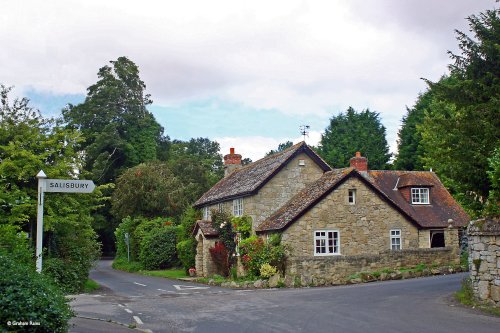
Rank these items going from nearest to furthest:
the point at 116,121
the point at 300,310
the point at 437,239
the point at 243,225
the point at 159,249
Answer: the point at 300,310 → the point at 243,225 → the point at 437,239 → the point at 159,249 → the point at 116,121

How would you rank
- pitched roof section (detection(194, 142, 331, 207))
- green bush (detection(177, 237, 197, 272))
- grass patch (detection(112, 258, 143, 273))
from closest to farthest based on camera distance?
pitched roof section (detection(194, 142, 331, 207)), green bush (detection(177, 237, 197, 272)), grass patch (detection(112, 258, 143, 273))

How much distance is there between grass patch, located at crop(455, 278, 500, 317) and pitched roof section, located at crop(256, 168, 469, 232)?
1225 cm

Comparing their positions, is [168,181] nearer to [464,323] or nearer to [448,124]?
[448,124]

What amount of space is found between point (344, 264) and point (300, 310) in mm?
10591

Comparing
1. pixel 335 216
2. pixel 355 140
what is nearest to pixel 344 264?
pixel 335 216

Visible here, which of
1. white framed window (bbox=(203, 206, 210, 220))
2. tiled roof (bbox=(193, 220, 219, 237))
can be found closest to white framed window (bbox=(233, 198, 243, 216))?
tiled roof (bbox=(193, 220, 219, 237))

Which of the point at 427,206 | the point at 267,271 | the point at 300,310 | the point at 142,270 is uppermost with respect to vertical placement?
the point at 427,206

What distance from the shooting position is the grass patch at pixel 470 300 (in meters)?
15.1

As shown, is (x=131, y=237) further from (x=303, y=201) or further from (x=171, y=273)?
(x=303, y=201)

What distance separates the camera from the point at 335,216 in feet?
99.8

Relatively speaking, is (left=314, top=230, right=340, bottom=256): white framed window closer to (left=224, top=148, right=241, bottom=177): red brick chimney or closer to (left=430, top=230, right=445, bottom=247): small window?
(left=430, top=230, right=445, bottom=247): small window

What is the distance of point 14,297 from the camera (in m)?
8.24

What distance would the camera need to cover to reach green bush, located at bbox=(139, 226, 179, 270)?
4122 cm

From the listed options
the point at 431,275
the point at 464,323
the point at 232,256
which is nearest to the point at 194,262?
the point at 232,256
